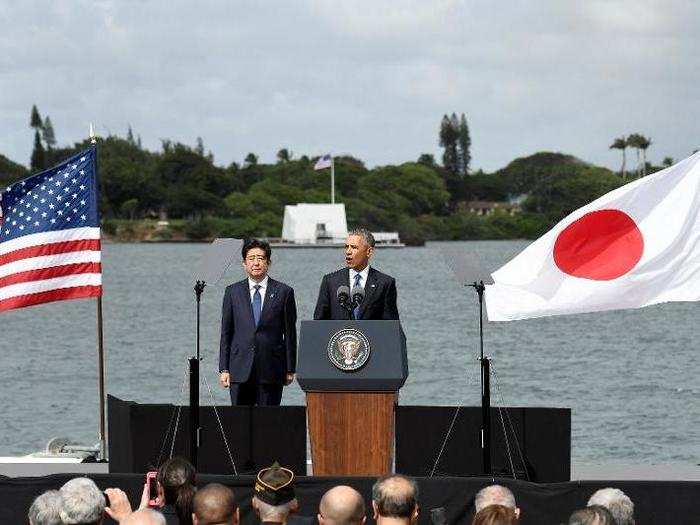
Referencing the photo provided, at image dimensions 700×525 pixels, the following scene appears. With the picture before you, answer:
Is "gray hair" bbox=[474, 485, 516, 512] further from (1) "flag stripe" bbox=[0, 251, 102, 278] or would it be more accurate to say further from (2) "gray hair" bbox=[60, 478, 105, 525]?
(1) "flag stripe" bbox=[0, 251, 102, 278]

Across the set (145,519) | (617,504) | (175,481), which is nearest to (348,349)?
(175,481)

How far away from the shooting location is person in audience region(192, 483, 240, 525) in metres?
6.17

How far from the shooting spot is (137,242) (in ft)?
493

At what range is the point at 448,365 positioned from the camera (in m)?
33.5

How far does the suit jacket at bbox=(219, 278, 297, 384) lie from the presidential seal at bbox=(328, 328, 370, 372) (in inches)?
49.2

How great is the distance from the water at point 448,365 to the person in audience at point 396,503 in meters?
6.00

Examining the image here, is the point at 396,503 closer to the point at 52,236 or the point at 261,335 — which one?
the point at 261,335

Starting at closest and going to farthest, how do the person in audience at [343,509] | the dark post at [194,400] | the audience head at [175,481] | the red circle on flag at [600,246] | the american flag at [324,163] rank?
the person in audience at [343,509], the audience head at [175,481], the dark post at [194,400], the red circle on flag at [600,246], the american flag at [324,163]

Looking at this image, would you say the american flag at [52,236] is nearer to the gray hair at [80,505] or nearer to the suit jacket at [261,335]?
the suit jacket at [261,335]

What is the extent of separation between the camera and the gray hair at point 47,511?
6250 mm

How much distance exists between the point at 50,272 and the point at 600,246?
428cm

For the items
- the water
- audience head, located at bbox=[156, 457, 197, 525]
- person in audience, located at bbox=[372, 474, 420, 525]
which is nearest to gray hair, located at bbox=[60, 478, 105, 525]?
audience head, located at bbox=[156, 457, 197, 525]

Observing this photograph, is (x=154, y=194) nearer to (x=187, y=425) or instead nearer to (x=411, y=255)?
(x=411, y=255)

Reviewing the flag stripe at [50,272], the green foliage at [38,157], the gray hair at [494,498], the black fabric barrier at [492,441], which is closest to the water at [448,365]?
the black fabric barrier at [492,441]
